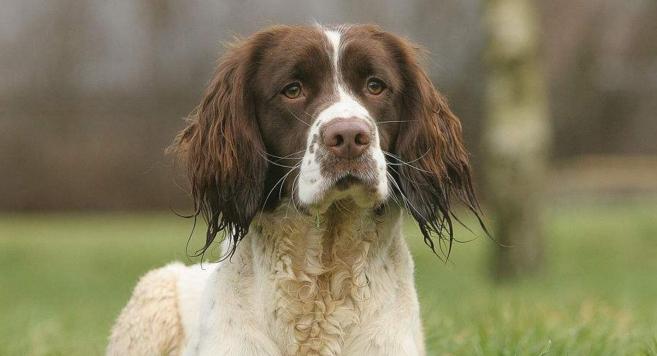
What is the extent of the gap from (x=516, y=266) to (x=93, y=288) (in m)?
4.91

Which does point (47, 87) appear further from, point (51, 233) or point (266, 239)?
point (266, 239)

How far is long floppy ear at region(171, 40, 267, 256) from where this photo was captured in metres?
4.35

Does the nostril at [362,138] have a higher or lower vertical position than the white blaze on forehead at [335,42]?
lower

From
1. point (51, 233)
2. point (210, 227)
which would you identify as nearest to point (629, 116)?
point (51, 233)

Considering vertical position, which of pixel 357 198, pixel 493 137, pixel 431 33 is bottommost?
pixel 431 33

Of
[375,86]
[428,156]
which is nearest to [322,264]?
[428,156]

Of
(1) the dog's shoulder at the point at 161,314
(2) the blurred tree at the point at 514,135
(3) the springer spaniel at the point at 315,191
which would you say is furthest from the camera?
(2) the blurred tree at the point at 514,135

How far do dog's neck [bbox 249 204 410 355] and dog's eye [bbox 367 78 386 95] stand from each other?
46 centimetres

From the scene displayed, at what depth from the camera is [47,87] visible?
2545 centimetres

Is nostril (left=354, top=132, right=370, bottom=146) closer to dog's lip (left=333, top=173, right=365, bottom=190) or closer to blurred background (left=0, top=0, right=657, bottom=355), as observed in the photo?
dog's lip (left=333, top=173, right=365, bottom=190)

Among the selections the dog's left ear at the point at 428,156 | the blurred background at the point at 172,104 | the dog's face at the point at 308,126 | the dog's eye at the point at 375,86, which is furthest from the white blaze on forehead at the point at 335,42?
the blurred background at the point at 172,104

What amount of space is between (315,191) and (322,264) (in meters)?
0.41

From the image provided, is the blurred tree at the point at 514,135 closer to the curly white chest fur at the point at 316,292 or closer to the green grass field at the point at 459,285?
the green grass field at the point at 459,285

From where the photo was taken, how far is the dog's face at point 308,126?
422cm
